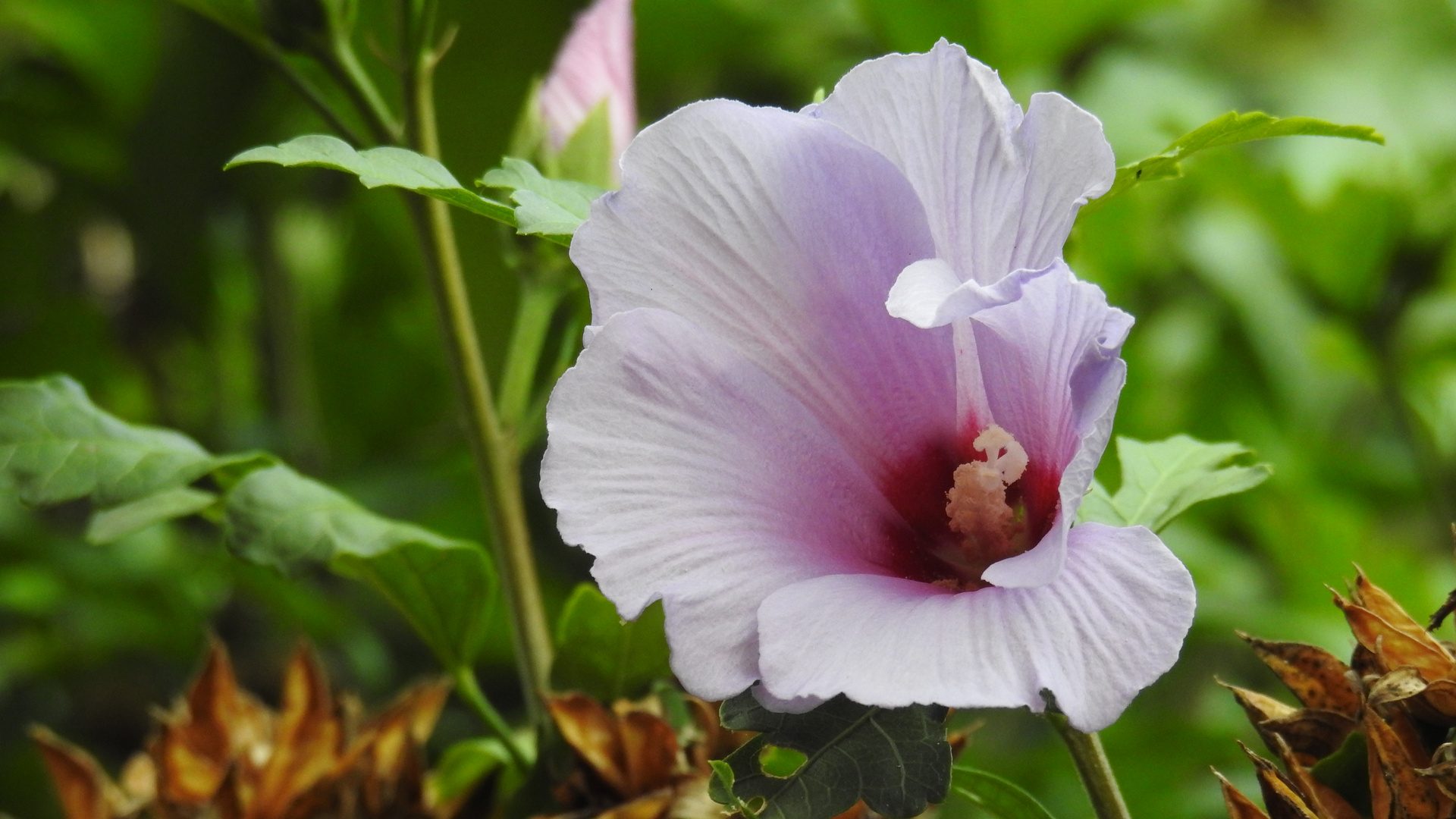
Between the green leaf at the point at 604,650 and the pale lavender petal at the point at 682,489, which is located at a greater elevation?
the pale lavender petal at the point at 682,489

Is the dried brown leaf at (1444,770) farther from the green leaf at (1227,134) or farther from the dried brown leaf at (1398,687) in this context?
the green leaf at (1227,134)

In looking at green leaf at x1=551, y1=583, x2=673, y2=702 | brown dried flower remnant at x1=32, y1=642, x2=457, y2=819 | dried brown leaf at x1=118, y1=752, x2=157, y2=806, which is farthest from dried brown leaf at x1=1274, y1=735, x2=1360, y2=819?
dried brown leaf at x1=118, y1=752, x2=157, y2=806

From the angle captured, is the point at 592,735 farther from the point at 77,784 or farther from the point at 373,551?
the point at 77,784

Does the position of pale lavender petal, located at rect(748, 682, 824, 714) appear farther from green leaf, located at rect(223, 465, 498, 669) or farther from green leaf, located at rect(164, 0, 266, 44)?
green leaf, located at rect(164, 0, 266, 44)

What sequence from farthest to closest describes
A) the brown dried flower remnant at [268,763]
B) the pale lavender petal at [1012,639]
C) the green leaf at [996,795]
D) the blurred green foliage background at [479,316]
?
the blurred green foliage background at [479,316] → the brown dried flower remnant at [268,763] → the green leaf at [996,795] → the pale lavender petal at [1012,639]

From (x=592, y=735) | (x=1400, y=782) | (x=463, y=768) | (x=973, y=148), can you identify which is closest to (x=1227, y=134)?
(x=973, y=148)

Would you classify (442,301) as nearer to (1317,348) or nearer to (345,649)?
(345,649)

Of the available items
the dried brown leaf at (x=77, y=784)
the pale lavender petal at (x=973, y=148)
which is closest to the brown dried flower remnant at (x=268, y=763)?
the dried brown leaf at (x=77, y=784)
